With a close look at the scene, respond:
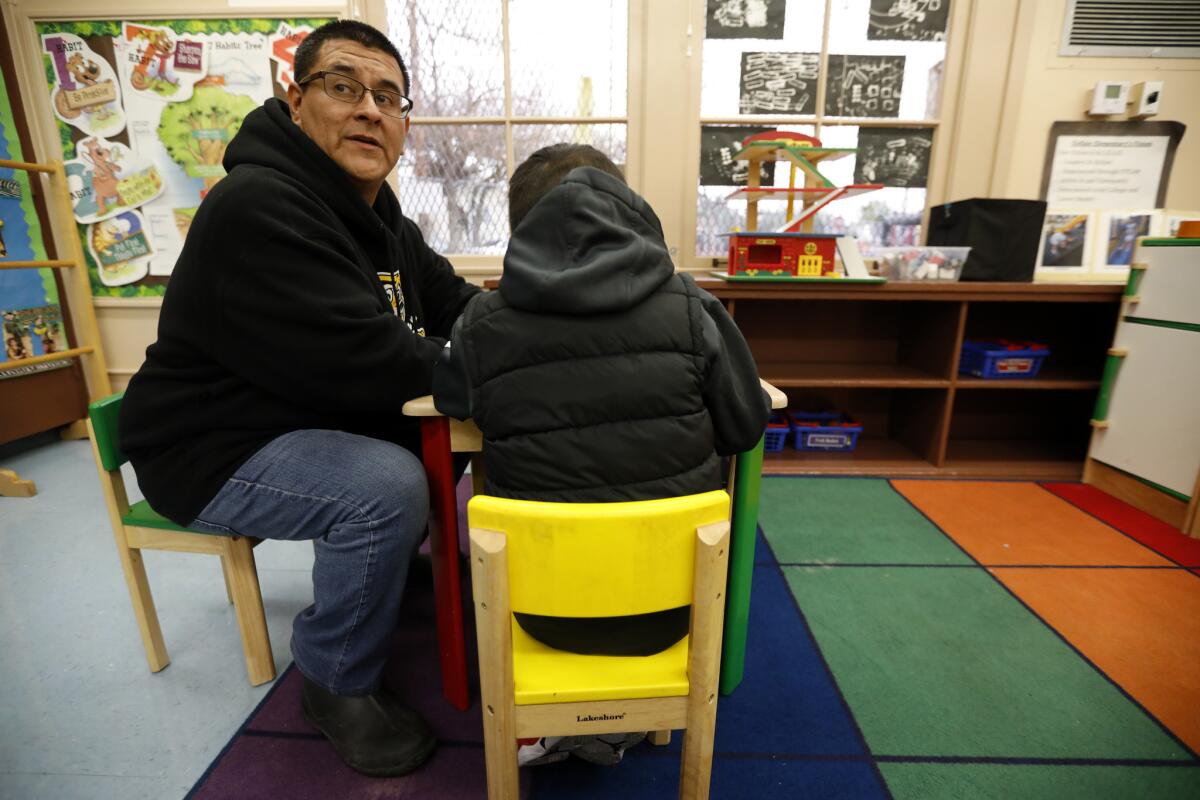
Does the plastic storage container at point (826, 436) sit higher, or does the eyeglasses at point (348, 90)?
the eyeglasses at point (348, 90)

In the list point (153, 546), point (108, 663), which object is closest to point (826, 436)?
point (153, 546)

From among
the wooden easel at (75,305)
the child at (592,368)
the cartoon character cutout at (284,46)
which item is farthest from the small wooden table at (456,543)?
the wooden easel at (75,305)

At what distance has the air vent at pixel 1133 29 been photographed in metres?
2.33

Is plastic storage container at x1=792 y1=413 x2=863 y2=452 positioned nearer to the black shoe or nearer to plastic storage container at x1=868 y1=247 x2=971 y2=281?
plastic storage container at x1=868 y1=247 x2=971 y2=281

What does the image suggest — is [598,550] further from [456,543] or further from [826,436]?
[826,436]

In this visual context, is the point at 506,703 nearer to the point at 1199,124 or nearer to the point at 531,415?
the point at 531,415

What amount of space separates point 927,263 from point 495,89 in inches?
75.1

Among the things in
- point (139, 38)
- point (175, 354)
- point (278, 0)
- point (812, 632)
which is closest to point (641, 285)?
point (175, 354)

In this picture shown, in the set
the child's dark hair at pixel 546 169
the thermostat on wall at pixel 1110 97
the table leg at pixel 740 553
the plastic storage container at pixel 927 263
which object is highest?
the thermostat on wall at pixel 1110 97

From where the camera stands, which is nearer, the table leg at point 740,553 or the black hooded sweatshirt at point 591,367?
the black hooded sweatshirt at point 591,367

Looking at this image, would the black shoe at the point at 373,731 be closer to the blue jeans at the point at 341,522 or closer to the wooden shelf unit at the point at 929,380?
the blue jeans at the point at 341,522

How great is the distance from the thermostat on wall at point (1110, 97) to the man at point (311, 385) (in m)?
2.78

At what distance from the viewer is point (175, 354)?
3.39 ft

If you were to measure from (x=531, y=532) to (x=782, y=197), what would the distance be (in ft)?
7.35
